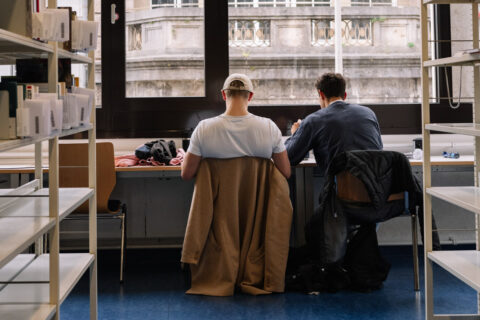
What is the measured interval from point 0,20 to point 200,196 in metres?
1.74

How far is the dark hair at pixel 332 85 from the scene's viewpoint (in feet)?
12.6

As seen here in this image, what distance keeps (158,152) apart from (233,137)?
92 centimetres

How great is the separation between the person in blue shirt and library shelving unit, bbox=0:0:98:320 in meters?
1.41

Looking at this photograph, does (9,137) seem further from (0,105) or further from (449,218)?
(449,218)

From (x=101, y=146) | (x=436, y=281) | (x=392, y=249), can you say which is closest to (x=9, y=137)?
(x=101, y=146)

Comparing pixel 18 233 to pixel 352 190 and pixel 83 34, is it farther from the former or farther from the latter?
pixel 352 190

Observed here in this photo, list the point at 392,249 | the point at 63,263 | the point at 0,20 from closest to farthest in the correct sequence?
the point at 0,20
the point at 63,263
the point at 392,249

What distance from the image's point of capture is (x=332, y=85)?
3.85 metres

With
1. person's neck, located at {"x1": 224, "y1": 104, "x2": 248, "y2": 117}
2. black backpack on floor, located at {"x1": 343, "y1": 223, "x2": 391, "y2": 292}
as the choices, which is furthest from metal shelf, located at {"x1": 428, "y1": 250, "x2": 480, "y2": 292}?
person's neck, located at {"x1": 224, "y1": 104, "x2": 248, "y2": 117}

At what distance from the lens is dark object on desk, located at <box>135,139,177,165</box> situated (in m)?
4.18

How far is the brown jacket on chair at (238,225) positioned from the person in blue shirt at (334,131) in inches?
15.0

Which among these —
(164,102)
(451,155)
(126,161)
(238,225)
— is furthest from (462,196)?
(164,102)

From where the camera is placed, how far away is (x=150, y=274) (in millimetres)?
4141

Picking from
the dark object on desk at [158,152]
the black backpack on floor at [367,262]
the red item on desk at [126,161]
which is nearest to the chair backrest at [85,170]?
the red item on desk at [126,161]
